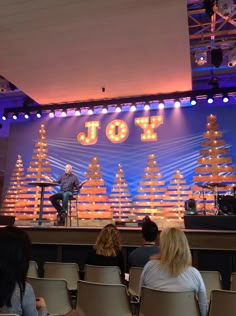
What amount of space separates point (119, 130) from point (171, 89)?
1.98m

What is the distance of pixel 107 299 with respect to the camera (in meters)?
2.25

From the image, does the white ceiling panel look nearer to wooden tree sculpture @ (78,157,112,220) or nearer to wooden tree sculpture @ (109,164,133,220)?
wooden tree sculpture @ (78,157,112,220)

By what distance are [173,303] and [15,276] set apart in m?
1.03

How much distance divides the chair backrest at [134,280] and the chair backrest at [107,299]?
61cm

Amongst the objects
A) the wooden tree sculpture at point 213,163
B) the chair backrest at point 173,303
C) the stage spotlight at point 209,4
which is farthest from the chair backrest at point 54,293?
the wooden tree sculpture at point 213,163

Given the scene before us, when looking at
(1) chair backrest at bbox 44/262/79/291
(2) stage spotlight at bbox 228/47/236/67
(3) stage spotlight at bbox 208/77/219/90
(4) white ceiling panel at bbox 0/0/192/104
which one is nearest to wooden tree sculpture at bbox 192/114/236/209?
(3) stage spotlight at bbox 208/77/219/90

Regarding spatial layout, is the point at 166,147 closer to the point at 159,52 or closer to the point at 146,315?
the point at 159,52

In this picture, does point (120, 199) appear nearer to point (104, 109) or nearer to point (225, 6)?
point (104, 109)

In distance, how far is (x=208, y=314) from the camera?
207cm

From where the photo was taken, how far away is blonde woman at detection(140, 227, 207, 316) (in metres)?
2.14

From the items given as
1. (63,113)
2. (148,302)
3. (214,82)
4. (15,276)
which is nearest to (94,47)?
(214,82)


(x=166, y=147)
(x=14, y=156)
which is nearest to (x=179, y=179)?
(x=166, y=147)

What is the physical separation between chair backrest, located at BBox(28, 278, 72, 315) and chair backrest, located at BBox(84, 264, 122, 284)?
489 mm

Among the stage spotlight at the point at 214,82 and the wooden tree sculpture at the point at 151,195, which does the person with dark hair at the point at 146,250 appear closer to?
the wooden tree sculpture at the point at 151,195
